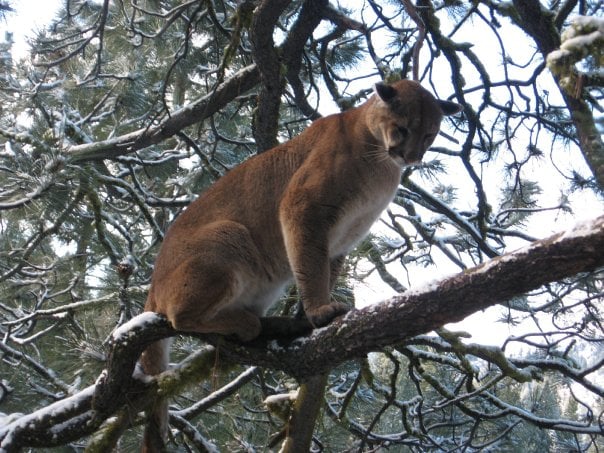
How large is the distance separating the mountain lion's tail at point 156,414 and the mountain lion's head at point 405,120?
1.91 metres

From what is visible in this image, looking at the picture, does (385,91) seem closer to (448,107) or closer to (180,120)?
(448,107)

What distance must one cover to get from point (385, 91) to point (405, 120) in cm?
23

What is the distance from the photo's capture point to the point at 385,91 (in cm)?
390

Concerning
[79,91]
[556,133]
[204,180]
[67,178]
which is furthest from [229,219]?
[79,91]

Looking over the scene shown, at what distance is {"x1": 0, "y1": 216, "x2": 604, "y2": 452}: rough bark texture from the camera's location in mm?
1662

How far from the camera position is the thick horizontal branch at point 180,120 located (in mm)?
4820

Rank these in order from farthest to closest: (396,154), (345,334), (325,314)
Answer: (396,154)
(325,314)
(345,334)

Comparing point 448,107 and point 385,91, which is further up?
point 448,107

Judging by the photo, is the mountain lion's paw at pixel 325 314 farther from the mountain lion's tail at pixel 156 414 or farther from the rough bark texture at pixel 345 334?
the mountain lion's tail at pixel 156 414

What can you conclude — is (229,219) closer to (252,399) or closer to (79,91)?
(252,399)

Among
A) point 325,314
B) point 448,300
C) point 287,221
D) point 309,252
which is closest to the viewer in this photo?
point 448,300

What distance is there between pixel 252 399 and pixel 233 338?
3986 mm

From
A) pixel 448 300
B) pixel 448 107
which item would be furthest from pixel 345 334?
pixel 448 107

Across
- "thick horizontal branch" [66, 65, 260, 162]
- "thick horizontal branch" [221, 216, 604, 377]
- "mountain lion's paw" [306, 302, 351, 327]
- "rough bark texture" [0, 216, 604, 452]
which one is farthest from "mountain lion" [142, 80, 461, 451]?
"thick horizontal branch" [66, 65, 260, 162]
